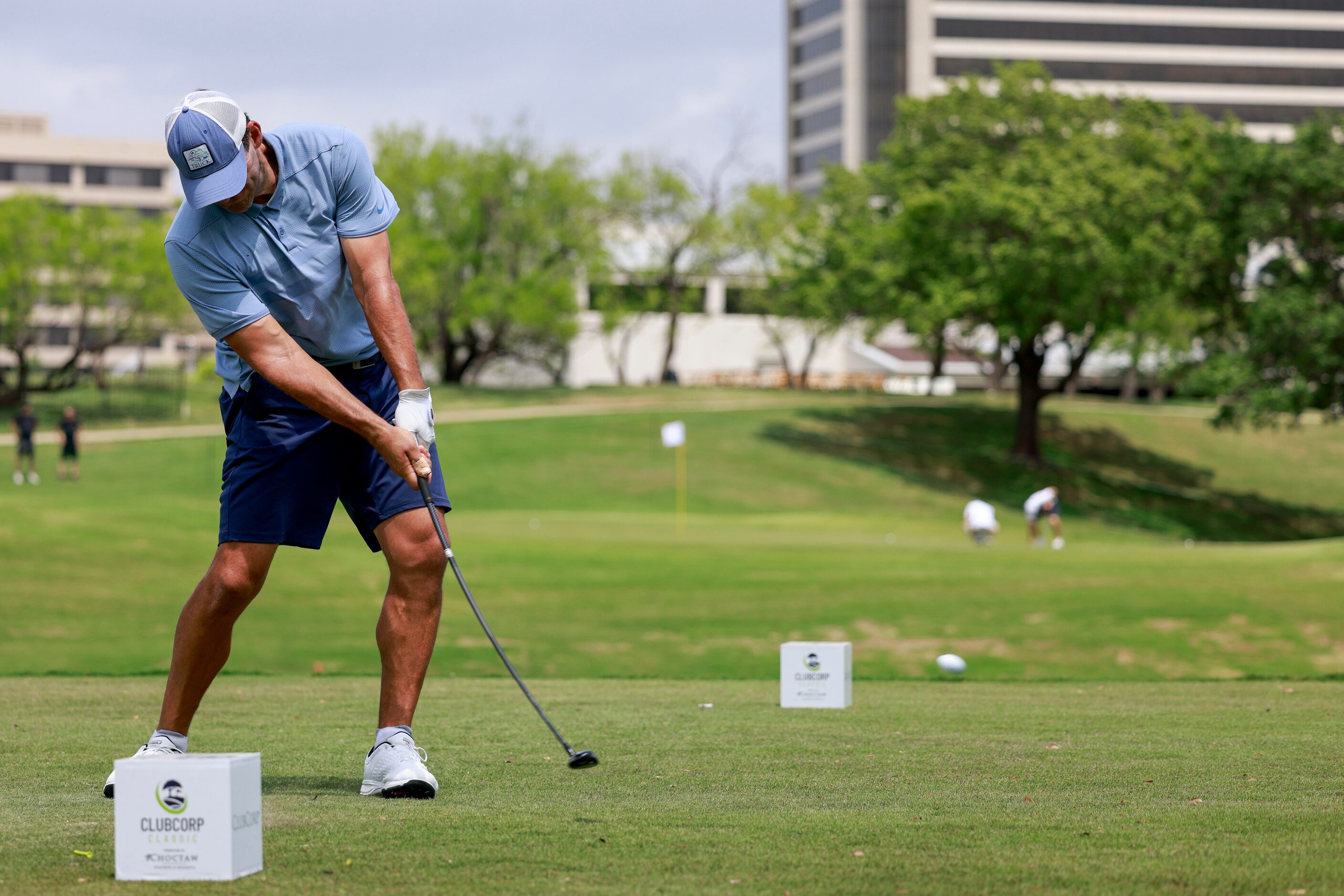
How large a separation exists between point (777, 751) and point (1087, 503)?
1773 inches

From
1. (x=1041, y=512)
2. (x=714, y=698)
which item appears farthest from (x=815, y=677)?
(x=1041, y=512)

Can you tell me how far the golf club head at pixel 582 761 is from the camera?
18.3ft

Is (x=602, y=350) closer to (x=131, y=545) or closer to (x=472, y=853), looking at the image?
(x=131, y=545)

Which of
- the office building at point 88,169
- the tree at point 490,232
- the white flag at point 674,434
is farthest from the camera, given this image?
the office building at point 88,169

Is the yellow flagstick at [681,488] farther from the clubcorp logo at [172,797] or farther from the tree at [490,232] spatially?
the clubcorp logo at [172,797]

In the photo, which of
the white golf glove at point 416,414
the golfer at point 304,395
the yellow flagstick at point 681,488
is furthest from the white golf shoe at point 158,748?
the yellow flagstick at point 681,488

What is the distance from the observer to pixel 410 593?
545 centimetres

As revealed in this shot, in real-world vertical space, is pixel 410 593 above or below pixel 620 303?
below

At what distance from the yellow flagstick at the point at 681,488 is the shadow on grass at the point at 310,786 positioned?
27864 millimetres

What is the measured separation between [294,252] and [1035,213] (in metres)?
44.7

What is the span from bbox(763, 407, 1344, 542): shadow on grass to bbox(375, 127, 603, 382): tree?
15.2 metres

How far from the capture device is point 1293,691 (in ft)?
Answer: 30.6

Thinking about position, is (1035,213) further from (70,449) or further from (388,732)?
(388,732)

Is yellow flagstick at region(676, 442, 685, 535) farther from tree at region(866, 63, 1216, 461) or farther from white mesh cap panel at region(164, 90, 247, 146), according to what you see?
white mesh cap panel at region(164, 90, 247, 146)
